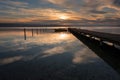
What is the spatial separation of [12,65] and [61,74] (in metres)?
4.07

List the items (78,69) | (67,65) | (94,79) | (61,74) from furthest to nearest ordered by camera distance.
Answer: (67,65), (78,69), (61,74), (94,79)

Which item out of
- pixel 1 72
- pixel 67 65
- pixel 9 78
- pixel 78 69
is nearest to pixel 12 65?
pixel 1 72

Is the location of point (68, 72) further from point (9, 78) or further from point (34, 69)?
point (9, 78)

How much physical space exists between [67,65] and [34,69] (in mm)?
2363

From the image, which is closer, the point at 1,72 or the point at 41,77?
the point at 41,77

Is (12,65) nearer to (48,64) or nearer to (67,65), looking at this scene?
(48,64)

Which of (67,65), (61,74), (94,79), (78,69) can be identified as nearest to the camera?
(94,79)

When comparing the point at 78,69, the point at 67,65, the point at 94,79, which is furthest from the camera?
the point at 67,65

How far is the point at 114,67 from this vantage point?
1138cm

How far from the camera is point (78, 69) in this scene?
11242mm

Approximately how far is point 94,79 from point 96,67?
8.74ft

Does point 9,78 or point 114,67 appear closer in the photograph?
point 9,78

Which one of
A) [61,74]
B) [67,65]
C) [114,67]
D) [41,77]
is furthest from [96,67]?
[41,77]

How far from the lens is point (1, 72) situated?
35.0 ft
